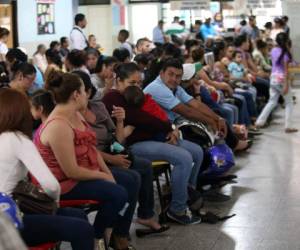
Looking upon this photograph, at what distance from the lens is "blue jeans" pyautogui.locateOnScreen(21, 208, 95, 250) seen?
308 cm

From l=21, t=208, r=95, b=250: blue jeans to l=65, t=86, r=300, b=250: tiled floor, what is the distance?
146 cm

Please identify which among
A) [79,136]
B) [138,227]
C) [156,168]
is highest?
[79,136]

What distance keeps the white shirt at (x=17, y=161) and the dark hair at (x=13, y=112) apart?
3 cm

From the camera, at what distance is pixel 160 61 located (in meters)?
6.10

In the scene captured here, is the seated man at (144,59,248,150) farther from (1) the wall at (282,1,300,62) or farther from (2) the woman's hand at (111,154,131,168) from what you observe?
(1) the wall at (282,1,300,62)

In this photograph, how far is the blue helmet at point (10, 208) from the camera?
281cm

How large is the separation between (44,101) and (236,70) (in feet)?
20.7

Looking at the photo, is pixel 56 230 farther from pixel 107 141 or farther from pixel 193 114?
pixel 193 114

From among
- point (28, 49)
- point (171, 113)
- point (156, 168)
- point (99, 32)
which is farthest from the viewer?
point (99, 32)

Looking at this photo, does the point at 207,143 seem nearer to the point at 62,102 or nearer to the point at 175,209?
the point at 175,209

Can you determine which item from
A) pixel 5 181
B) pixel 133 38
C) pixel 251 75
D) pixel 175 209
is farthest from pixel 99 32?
pixel 5 181

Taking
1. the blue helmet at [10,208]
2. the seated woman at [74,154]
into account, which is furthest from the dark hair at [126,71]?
the blue helmet at [10,208]

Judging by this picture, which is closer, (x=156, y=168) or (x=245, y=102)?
(x=156, y=168)

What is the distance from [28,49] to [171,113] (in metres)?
9.45
